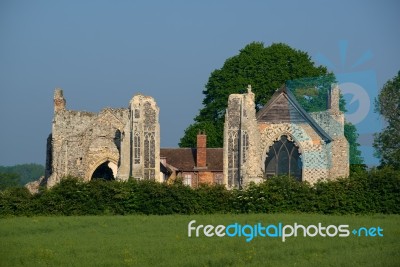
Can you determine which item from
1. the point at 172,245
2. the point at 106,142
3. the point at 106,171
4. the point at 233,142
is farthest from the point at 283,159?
the point at 172,245

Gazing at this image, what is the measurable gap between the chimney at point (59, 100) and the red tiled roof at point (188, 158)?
5691mm

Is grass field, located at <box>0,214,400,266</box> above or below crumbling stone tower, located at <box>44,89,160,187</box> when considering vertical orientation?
below

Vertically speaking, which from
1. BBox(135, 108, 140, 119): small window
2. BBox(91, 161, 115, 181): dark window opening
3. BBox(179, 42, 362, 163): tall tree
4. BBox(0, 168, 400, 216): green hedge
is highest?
BBox(179, 42, 362, 163): tall tree

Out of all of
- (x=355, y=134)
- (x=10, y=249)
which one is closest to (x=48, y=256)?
(x=10, y=249)

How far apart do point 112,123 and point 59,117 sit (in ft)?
8.12

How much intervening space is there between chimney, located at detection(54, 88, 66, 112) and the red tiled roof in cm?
569

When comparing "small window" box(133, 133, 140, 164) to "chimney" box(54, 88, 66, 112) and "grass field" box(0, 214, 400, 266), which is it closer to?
"chimney" box(54, 88, 66, 112)

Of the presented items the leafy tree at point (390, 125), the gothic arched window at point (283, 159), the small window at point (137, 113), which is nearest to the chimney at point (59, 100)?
the small window at point (137, 113)

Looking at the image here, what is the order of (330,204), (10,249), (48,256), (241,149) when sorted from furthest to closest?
(241,149) → (330,204) → (10,249) → (48,256)

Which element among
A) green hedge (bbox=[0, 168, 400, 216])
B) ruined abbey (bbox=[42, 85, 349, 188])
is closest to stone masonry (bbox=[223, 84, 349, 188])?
ruined abbey (bbox=[42, 85, 349, 188])

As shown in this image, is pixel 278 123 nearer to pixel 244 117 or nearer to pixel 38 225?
pixel 244 117

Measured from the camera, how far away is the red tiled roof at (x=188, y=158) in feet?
175

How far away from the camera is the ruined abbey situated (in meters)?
46.5

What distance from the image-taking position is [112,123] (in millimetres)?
49406
